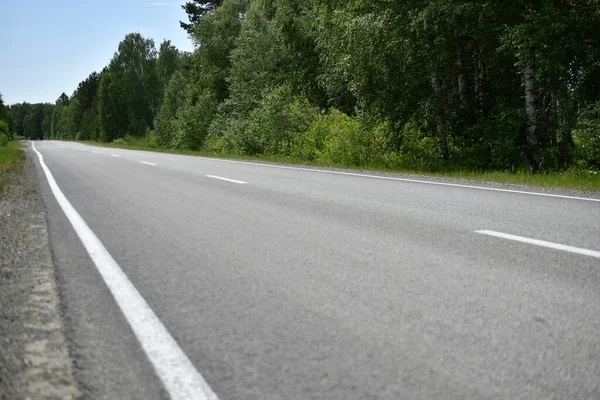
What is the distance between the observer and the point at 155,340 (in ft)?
9.67

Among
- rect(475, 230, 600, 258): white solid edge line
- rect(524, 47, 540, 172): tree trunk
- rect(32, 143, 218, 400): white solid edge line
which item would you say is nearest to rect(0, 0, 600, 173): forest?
rect(524, 47, 540, 172): tree trunk

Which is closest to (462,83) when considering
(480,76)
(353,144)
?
(480,76)

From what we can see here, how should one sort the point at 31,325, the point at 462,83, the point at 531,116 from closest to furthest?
the point at 31,325 → the point at 531,116 → the point at 462,83

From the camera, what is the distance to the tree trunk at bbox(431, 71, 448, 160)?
16.3 m

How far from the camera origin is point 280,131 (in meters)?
25.2

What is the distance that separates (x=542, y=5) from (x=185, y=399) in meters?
14.8

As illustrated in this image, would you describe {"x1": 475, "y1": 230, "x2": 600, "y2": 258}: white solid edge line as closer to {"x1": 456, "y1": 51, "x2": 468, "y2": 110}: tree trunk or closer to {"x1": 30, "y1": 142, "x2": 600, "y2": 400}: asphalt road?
{"x1": 30, "y1": 142, "x2": 600, "y2": 400}: asphalt road

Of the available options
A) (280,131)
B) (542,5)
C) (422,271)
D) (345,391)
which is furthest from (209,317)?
(280,131)

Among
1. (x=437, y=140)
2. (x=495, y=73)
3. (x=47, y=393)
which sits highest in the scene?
(x=495, y=73)

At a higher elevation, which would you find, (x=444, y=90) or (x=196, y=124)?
(x=444, y=90)

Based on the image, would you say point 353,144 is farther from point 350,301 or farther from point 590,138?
point 350,301

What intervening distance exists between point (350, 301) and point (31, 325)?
187 cm

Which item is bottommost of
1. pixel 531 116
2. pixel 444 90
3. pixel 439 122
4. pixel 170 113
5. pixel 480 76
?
pixel 439 122

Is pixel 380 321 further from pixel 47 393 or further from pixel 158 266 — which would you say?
pixel 158 266
